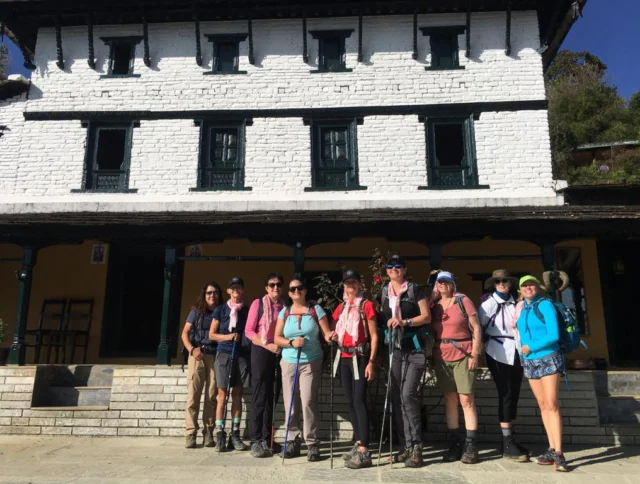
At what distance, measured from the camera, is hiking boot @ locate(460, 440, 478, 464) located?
5.05m

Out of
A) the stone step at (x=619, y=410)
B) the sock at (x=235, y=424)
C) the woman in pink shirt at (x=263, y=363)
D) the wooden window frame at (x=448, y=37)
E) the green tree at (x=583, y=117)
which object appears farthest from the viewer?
the green tree at (x=583, y=117)

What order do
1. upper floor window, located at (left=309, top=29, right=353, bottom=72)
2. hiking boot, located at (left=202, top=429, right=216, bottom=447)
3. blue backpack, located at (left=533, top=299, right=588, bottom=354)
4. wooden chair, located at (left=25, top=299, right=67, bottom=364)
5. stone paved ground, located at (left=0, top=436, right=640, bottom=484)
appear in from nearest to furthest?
stone paved ground, located at (left=0, top=436, right=640, bottom=484), blue backpack, located at (left=533, top=299, right=588, bottom=354), hiking boot, located at (left=202, top=429, right=216, bottom=447), wooden chair, located at (left=25, top=299, right=67, bottom=364), upper floor window, located at (left=309, top=29, right=353, bottom=72)

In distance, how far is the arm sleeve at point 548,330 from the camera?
4926 mm

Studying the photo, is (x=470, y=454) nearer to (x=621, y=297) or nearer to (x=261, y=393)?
(x=261, y=393)

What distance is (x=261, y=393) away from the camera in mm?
5500

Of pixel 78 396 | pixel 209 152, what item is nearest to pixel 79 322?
pixel 78 396

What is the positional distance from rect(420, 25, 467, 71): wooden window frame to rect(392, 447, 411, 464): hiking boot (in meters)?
8.76

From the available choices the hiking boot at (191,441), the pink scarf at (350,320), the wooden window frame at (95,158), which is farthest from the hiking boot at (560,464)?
the wooden window frame at (95,158)

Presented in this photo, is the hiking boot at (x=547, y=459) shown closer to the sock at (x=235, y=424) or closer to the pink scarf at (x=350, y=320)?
the pink scarf at (x=350, y=320)

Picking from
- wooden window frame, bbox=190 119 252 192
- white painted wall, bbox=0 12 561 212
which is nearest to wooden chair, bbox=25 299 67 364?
white painted wall, bbox=0 12 561 212

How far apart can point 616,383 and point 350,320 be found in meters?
4.74

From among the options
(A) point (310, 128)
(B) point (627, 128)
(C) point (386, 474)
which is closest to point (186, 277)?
(A) point (310, 128)

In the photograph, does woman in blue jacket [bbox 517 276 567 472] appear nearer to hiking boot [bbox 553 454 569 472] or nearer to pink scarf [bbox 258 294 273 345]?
hiking boot [bbox 553 454 569 472]

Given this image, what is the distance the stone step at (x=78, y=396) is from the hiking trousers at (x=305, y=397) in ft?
11.6
